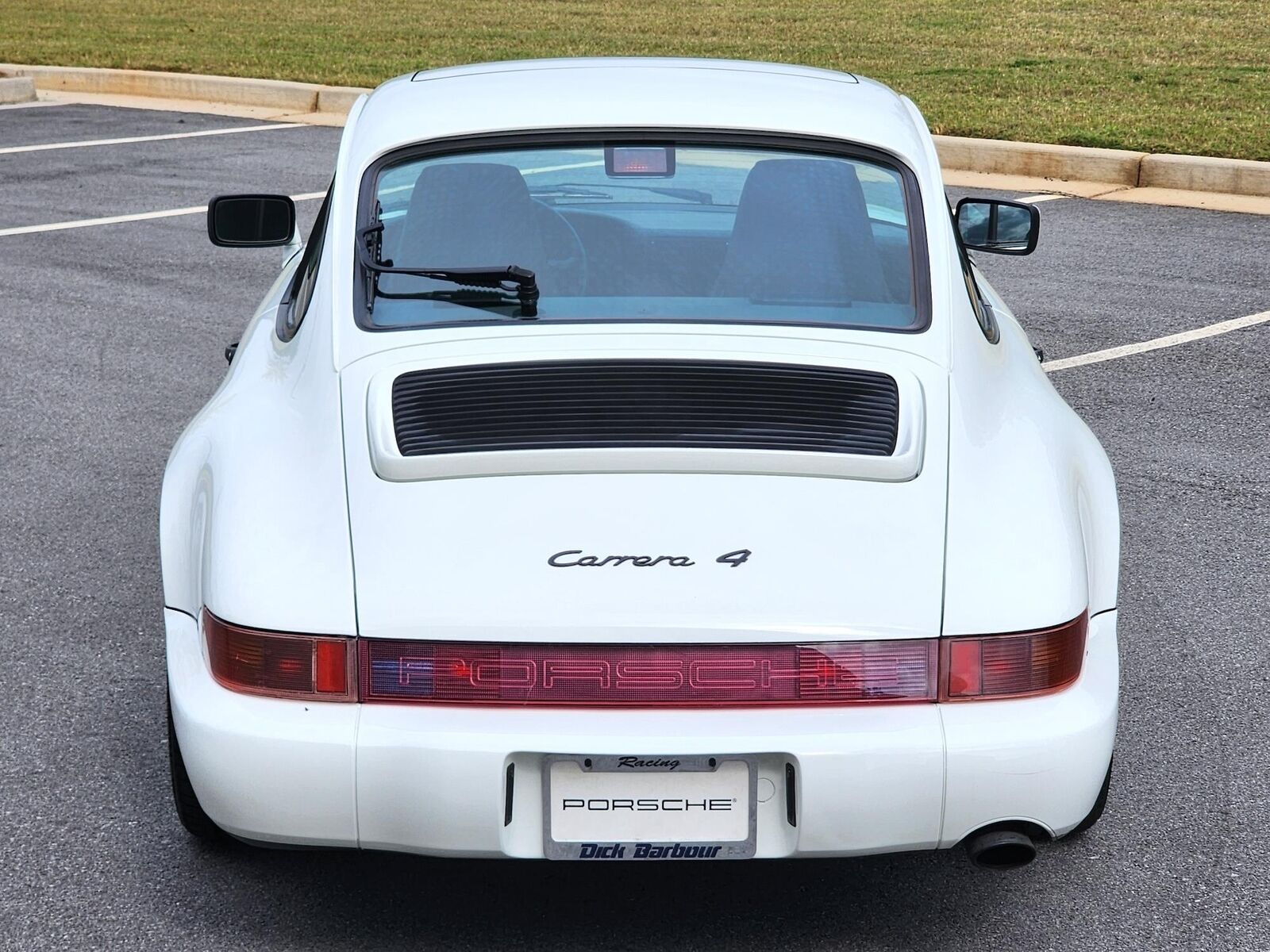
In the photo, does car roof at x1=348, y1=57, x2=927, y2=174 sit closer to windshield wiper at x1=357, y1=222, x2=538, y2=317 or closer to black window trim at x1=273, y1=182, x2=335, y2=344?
black window trim at x1=273, y1=182, x2=335, y2=344

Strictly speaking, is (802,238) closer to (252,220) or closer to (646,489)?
(646,489)

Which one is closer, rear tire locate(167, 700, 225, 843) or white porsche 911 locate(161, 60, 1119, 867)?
white porsche 911 locate(161, 60, 1119, 867)

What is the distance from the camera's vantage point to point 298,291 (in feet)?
13.5

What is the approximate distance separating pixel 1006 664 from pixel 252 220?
2.81 metres

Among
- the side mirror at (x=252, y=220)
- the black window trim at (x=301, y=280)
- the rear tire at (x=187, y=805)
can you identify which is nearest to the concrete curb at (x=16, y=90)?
the side mirror at (x=252, y=220)

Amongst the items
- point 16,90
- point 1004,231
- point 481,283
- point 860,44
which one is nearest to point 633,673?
point 481,283

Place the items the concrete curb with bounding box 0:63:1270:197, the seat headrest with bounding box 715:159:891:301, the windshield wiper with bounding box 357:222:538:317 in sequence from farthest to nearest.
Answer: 1. the concrete curb with bounding box 0:63:1270:197
2. the seat headrest with bounding box 715:159:891:301
3. the windshield wiper with bounding box 357:222:538:317

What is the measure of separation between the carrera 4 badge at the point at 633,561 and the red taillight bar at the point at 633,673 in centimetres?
14

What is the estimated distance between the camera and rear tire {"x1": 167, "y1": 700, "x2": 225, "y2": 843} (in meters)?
3.34

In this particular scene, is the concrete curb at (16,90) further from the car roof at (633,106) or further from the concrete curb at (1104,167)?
the car roof at (633,106)

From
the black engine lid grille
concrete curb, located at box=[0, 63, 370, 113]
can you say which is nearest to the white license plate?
the black engine lid grille

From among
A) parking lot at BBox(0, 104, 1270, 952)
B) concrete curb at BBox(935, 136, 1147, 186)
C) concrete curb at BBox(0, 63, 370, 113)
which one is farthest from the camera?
concrete curb at BBox(0, 63, 370, 113)

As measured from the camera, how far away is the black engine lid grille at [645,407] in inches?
123

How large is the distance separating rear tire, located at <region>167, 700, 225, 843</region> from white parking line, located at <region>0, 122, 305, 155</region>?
1135 cm
